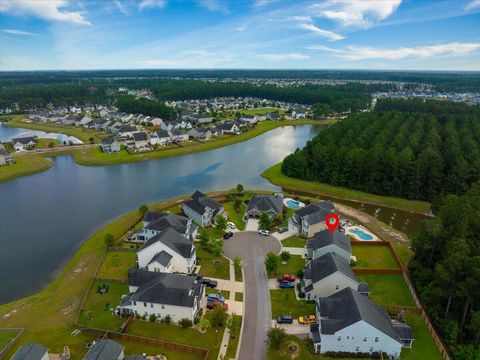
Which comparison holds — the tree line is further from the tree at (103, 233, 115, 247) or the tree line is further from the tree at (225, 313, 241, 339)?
the tree at (225, 313, 241, 339)

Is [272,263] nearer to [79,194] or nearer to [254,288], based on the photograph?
[254,288]

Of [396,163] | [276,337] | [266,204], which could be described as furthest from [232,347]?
[396,163]

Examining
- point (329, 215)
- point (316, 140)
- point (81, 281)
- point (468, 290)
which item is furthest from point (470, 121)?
point (81, 281)

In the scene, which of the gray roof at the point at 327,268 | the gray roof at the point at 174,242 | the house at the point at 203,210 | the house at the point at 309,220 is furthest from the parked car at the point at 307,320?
the house at the point at 203,210

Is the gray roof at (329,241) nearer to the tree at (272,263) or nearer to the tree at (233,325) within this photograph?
the tree at (272,263)

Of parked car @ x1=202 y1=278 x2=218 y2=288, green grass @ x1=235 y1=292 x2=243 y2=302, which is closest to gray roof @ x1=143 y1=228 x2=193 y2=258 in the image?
parked car @ x1=202 y1=278 x2=218 y2=288

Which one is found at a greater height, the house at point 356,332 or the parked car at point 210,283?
the house at point 356,332

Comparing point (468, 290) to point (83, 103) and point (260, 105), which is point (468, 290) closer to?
point (260, 105)
